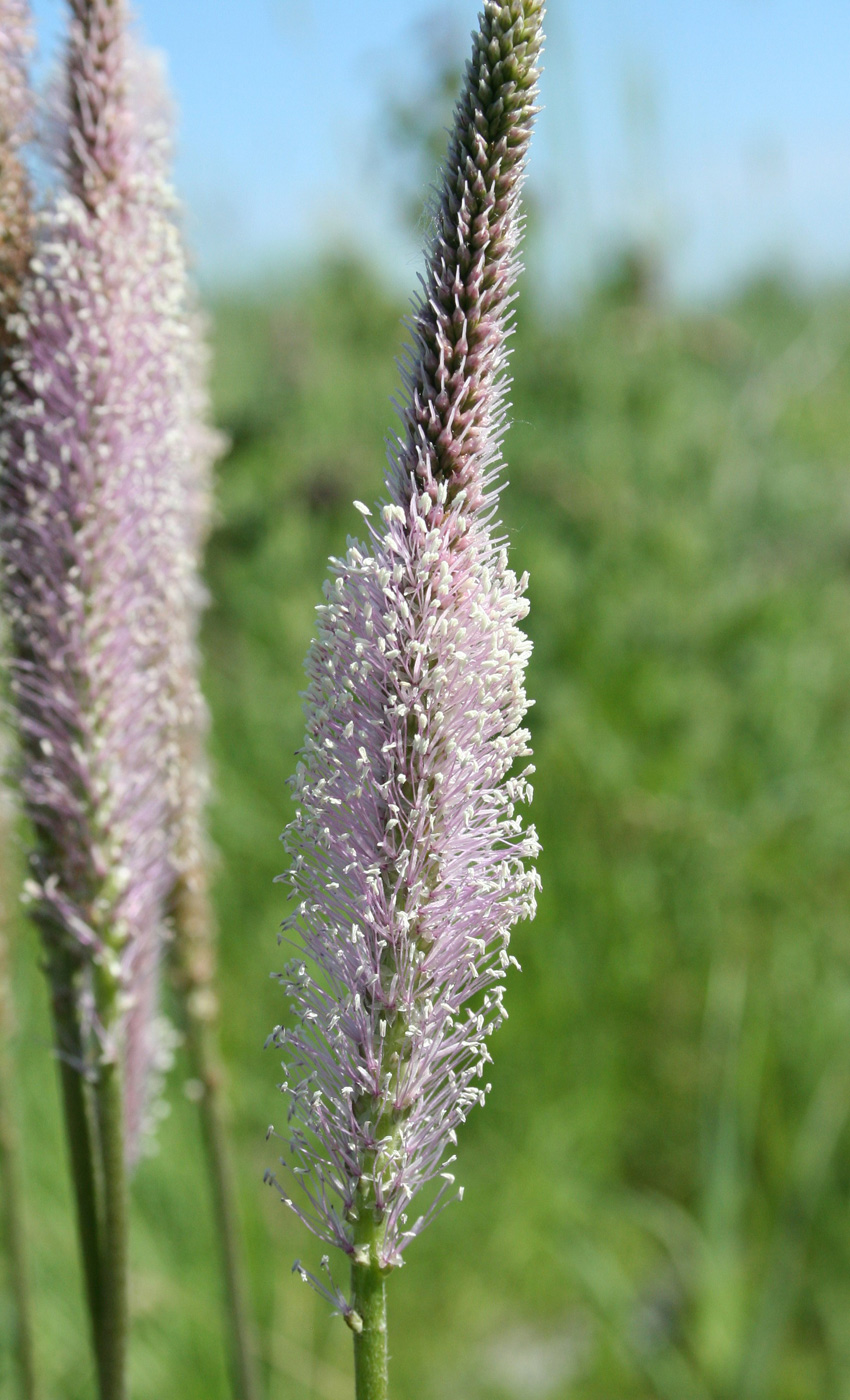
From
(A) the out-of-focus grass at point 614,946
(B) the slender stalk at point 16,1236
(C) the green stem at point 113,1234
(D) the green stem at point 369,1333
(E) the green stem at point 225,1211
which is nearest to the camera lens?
(D) the green stem at point 369,1333

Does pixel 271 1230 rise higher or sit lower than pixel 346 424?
lower

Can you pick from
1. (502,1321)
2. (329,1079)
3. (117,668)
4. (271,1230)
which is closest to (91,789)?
(117,668)

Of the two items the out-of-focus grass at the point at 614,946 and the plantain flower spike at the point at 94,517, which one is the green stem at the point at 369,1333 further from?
the out-of-focus grass at the point at 614,946

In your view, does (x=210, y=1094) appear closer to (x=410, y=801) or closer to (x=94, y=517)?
(x=94, y=517)

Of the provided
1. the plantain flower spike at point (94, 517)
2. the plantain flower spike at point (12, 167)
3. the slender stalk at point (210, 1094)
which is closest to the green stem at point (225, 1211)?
the slender stalk at point (210, 1094)

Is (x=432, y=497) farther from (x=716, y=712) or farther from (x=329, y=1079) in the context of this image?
(x=716, y=712)

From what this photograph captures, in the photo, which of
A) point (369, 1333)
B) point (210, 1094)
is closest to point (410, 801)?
point (369, 1333)

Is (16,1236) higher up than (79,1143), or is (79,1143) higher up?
(79,1143)
